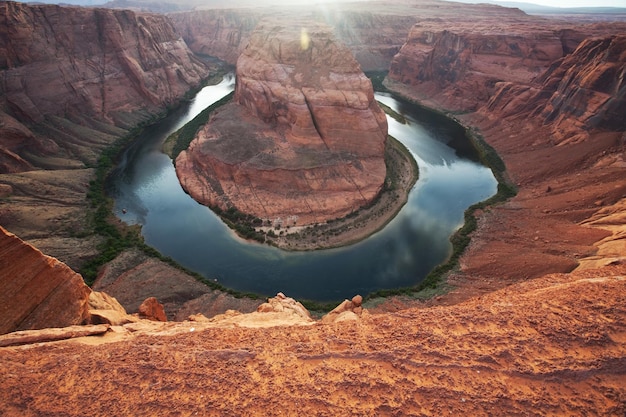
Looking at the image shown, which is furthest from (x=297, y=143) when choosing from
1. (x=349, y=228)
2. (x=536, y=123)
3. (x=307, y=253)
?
(x=536, y=123)

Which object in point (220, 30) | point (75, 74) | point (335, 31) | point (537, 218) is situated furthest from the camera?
point (220, 30)

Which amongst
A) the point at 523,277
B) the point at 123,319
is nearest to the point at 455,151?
the point at 523,277

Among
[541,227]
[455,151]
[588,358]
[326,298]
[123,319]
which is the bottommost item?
[326,298]

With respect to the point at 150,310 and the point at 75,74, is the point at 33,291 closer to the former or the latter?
the point at 150,310

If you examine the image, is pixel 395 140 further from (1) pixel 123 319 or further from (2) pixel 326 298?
(1) pixel 123 319

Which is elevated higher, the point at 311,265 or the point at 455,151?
the point at 455,151

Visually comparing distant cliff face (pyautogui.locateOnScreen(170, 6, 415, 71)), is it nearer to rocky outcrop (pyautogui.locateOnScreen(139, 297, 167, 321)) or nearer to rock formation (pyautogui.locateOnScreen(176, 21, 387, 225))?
rock formation (pyautogui.locateOnScreen(176, 21, 387, 225))
